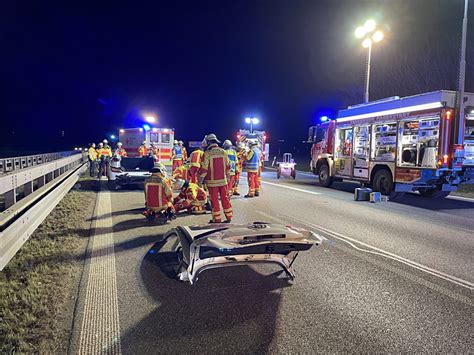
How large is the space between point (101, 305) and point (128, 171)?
949cm

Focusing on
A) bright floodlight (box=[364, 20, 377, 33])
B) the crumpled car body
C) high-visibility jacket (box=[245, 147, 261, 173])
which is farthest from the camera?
bright floodlight (box=[364, 20, 377, 33])

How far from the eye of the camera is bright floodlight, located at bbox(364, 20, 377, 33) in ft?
60.5

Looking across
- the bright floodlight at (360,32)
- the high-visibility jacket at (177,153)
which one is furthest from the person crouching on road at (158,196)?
the bright floodlight at (360,32)

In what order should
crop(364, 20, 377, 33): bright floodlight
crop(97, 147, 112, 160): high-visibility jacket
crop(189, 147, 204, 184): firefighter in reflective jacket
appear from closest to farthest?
crop(189, 147, 204, 184): firefighter in reflective jacket, crop(97, 147, 112, 160): high-visibility jacket, crop(364, 20, 377, 33): bright floodlight

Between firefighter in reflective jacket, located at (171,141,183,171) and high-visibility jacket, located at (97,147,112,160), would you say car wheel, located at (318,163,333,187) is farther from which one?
high-visibility jacket, located at (97,147,112,160)

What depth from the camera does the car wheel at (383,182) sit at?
41.2ft

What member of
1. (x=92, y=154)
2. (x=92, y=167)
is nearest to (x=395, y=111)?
(x=92, y=154)

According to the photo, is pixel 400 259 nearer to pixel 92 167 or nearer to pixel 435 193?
pixel 435 193

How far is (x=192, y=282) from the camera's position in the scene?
390 centimetres

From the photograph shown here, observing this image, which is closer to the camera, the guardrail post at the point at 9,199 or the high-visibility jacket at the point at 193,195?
the guardrail post at the point at 9,199

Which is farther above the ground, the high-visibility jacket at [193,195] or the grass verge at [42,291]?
the high-visibility jacket at [193,195]

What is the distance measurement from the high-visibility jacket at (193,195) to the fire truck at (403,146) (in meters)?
6.66

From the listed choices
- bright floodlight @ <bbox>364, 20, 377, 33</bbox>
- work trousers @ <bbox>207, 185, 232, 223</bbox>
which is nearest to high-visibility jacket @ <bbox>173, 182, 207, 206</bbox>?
work trousers @ <bbox>207, 185, 232, 223</bbox>

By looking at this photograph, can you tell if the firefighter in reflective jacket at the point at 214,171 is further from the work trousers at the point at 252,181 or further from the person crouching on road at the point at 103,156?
the person crouching on road at the point at 103,156
